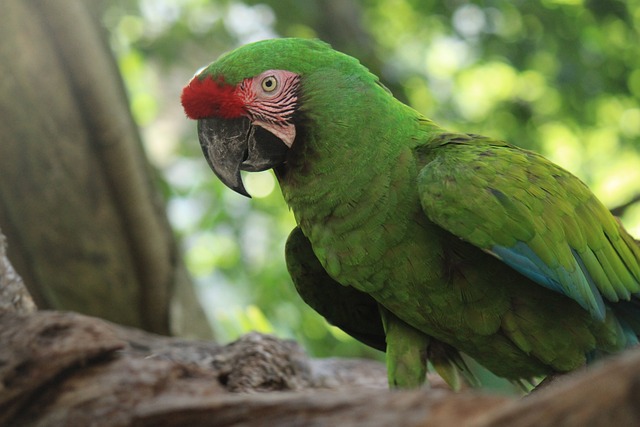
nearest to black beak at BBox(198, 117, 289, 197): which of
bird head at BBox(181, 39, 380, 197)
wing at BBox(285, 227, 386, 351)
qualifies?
bird head at BBox(181, 39, 380, 197)

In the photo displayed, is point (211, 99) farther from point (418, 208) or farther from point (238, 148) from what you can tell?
point (418, 208)

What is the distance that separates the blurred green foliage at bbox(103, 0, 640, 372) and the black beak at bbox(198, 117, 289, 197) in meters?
1.19

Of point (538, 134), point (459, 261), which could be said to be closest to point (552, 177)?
point (459, 261)

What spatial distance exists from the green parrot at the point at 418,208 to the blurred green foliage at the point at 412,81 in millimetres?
1210

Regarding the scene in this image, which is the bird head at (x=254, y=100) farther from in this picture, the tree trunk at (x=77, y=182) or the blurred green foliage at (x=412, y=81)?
the tree trunk at (x=77, y=182)

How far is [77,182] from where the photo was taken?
3.30m

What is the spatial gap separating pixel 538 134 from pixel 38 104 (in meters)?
3.09

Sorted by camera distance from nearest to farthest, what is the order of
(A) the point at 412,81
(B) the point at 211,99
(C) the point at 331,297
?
(B) the point at 211,99 → (C) the point at 331,297 → (A) the point at 412,81

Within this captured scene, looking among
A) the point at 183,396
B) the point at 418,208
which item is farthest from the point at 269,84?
the point at 183,396

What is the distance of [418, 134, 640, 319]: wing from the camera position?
68.9 inches

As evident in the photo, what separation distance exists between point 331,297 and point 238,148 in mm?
645

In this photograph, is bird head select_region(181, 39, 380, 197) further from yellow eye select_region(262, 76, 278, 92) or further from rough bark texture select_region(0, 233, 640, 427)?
rough bark texture select_region(0, 233, 640, 427)

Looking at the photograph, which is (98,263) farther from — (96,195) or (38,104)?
(38,104)

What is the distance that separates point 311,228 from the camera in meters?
1.97
